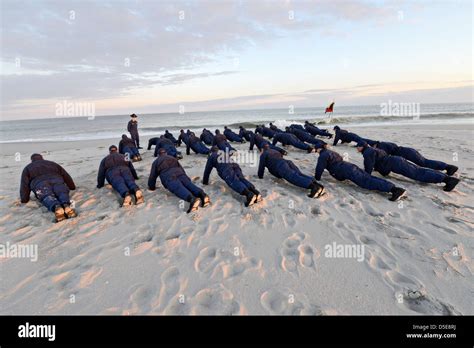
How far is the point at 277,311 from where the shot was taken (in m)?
2.91

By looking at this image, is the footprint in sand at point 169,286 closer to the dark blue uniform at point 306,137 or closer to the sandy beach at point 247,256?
the sandy beach at point 247,256

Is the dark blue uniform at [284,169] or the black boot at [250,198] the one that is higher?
the dark blue uniform at [284,169]

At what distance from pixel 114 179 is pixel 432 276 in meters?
6.48

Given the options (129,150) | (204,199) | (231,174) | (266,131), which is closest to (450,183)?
(231,174)

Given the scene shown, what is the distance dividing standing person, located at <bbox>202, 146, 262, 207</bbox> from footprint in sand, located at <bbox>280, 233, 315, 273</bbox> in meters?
1.48

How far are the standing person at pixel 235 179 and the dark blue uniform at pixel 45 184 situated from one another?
3.37 metres

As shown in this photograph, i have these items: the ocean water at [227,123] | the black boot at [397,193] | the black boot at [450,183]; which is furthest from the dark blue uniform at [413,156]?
the ocean water at [227,123]

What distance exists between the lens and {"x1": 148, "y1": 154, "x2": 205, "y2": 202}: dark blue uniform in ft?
18.4

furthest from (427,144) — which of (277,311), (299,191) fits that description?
(277,311)

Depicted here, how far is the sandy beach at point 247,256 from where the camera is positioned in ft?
10.0

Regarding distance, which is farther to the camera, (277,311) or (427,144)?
(427,144)

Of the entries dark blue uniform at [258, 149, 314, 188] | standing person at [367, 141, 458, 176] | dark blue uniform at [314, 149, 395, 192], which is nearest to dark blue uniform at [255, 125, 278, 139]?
standing person at [367, 141, 458, 176]

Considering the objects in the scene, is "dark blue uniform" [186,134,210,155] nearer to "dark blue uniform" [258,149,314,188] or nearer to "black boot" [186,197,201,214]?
"dark blue uniform" [258,149,314,188]
